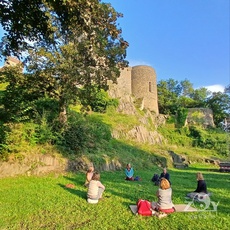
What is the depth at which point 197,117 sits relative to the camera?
4109 cm

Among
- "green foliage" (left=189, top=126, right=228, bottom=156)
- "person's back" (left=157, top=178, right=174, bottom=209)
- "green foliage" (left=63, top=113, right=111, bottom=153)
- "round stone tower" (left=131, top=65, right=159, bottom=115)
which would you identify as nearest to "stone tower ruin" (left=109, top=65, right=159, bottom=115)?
"round stone tower" (left=131, top=65, right=159, bottom=115)

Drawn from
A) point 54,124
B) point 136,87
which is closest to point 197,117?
point 136,87

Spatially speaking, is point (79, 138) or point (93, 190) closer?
point (93, 190)

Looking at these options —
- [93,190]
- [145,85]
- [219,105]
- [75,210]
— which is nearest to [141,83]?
[145,85]

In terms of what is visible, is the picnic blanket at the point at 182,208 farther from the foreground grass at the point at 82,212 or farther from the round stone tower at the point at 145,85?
the round stone tower at the point at 145,85

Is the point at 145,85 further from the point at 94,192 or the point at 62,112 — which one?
the point at 94,192

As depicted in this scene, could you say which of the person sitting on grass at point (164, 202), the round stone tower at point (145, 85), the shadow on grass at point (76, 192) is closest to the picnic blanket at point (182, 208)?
the person sitting on grass at point (164, 202)

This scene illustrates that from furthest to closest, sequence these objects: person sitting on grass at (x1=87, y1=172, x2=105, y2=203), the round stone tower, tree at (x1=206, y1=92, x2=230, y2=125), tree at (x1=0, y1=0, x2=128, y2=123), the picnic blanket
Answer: tree at (x1=206, y1=92, x2=230, y2=125) → the round stone tower → tree at (x1=0, y1=0, x2=128, y2=123) → person sitting on grass at (x1=87, y1=172, x2=105, y2=203) → the picnic blanket

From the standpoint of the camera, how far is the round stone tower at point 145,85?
122 ft

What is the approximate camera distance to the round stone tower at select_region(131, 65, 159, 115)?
37.1m

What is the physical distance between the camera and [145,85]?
123ft

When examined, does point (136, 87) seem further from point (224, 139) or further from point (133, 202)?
point (133, 202)

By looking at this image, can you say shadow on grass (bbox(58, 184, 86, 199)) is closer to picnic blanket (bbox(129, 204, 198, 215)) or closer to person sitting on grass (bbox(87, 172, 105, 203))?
person sitting on grass (bbox(87, 172, 105, 203))

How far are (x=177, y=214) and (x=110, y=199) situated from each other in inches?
81.9
